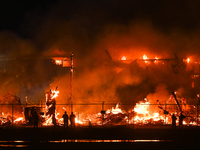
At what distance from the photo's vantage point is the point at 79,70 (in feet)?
89.2

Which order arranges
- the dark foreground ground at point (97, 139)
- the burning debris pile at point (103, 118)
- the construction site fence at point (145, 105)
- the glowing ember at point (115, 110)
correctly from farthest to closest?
the glowing ember at point (115, 110) < the construction site fence at point (145, 105) < the burning debris pile at point (103, 118) < the dark foreground ground at point (97, 139)

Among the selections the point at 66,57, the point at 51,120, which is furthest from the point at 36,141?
the point at 66,57

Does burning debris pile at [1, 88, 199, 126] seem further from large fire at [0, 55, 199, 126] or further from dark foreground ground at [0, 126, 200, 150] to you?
dark foreground ground at [0, 126, 200, 150]

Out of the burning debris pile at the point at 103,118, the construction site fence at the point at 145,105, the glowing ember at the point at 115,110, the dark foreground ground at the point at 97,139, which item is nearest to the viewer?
the dark foreground ground at the point at 97,139

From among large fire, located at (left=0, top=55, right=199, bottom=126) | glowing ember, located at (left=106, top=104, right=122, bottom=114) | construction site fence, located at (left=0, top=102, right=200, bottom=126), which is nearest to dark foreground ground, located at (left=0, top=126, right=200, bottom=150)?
large fire, located at (left=0, top=55, right=199, bottom=126)

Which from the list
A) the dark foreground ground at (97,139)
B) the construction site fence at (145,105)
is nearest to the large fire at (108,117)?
the construction site fence at (145,105)

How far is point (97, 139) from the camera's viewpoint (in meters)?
13.8

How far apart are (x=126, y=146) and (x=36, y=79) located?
1906 cm

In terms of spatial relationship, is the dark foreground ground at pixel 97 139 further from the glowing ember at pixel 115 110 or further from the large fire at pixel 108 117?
the glowing ember at pixel 115 110

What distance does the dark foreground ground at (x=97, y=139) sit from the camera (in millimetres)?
11867

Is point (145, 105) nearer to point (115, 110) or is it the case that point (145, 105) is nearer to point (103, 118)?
point (115, 110)

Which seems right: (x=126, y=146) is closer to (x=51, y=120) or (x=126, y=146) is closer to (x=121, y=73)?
(x=51, y=120)

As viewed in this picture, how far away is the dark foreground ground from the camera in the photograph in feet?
38.9

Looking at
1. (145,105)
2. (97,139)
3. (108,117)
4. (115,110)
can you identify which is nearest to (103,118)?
(108,117)
